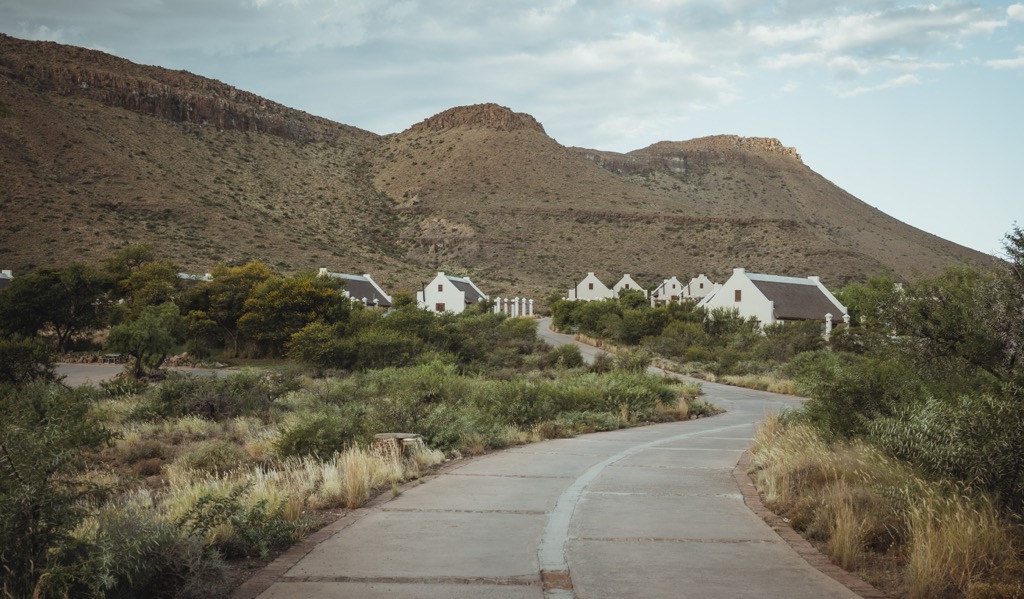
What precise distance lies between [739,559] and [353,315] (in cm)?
4145

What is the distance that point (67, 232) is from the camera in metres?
69.7

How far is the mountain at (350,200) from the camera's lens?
77.2 m

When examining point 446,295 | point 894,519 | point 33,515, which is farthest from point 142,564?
point 446,295

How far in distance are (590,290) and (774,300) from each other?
2534cm

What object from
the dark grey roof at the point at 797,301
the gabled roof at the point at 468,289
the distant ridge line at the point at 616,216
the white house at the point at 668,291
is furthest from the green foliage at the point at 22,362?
the distant ridge line at the point at 616,216

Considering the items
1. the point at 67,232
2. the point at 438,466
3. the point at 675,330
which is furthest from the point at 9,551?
the point at 67,232

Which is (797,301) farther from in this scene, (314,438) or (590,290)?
(314,438)

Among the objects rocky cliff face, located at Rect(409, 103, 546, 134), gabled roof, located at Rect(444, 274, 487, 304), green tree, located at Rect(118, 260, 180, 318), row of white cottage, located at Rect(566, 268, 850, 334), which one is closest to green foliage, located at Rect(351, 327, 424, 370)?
green tree, located at Rect(118, 260, 180, 318)

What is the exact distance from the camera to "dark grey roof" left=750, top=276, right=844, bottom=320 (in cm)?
6669

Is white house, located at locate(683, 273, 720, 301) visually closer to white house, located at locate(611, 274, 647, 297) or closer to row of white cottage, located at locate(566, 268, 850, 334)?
white house, located at locate(611, 274, 647, 297)

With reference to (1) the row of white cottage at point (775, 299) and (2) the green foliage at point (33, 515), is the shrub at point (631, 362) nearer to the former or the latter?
(1) the row of white cottage at point (775, 299)

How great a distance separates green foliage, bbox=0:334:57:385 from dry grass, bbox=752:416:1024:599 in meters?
20.8

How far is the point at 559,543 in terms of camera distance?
25.4 ft

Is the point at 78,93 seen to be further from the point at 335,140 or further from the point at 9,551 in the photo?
the point at 9,551
